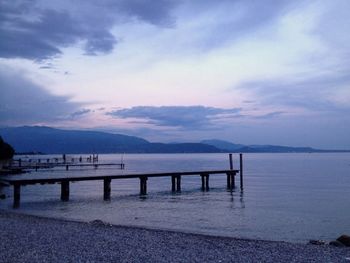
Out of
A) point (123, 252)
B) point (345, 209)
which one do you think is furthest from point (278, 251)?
point (345, 209)

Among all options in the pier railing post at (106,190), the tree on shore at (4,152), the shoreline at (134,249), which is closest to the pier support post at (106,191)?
the pier railing post at (106,190)

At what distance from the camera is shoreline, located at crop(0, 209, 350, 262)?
1039 cm

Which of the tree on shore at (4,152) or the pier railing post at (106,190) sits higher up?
the tree on shore at (4,152)

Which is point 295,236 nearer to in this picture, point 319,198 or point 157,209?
point 157,209

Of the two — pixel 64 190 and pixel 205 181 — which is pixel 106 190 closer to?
pixel 64 190

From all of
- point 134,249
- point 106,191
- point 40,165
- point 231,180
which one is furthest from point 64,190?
point 40,165

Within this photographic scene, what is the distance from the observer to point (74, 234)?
14219mm

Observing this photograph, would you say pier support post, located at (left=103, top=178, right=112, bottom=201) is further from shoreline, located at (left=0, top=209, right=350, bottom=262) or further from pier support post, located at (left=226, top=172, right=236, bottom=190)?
shoreline, located at (left=0, top=209, right=350, bottom=262)

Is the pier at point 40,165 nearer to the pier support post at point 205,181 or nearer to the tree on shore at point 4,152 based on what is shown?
the tree on shore at point 4,152

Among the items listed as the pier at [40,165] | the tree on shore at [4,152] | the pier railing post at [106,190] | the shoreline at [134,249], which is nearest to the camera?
the shoreline at [134,249]

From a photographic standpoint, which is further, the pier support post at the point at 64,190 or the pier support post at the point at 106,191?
the pier support post at the point at 106,191

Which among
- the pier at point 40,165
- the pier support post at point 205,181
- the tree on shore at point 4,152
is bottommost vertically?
the pier support post at point 205,181

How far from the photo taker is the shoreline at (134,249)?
10.4 metres

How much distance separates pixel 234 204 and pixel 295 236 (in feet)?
39.1
